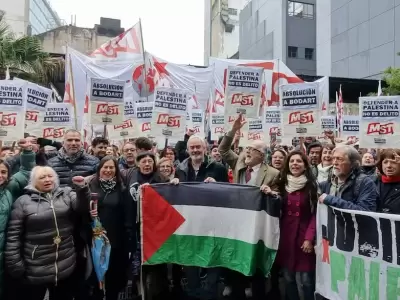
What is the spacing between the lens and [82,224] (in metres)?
4.68

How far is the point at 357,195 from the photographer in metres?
4.26

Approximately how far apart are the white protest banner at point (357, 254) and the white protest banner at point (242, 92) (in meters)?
3.67

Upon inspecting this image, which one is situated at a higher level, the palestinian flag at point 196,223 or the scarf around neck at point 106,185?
the scarf around neck at point 106,185

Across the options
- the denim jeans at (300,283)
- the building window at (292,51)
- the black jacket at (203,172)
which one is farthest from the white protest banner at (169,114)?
the building window at (292,51)

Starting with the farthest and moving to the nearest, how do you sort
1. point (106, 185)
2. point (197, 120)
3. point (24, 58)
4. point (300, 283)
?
point (24, 58), point (197, 120), point (106, 185), point (300, 283)

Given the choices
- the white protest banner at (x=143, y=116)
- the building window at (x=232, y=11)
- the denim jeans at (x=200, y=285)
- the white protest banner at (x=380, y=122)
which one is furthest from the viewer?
the building window at (x=232, y=11)

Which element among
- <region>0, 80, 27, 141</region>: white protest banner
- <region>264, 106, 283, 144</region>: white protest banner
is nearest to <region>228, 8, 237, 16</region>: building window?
<region>264, 106, 283, 144</region>: white protest banner

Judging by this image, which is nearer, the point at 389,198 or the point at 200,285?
the point at 389,198

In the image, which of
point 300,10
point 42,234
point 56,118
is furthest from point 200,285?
point 300,10

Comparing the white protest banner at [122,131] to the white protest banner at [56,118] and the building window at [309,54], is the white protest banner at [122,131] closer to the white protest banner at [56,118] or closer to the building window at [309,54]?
the white protest banner at [56,118]

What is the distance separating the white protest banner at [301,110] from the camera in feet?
26.4

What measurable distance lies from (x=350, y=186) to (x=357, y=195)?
0.11 m

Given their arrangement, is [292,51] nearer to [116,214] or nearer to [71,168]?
[71,168]

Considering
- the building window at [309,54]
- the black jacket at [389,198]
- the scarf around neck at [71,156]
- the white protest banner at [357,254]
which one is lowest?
the white protest banner at [357,254]
